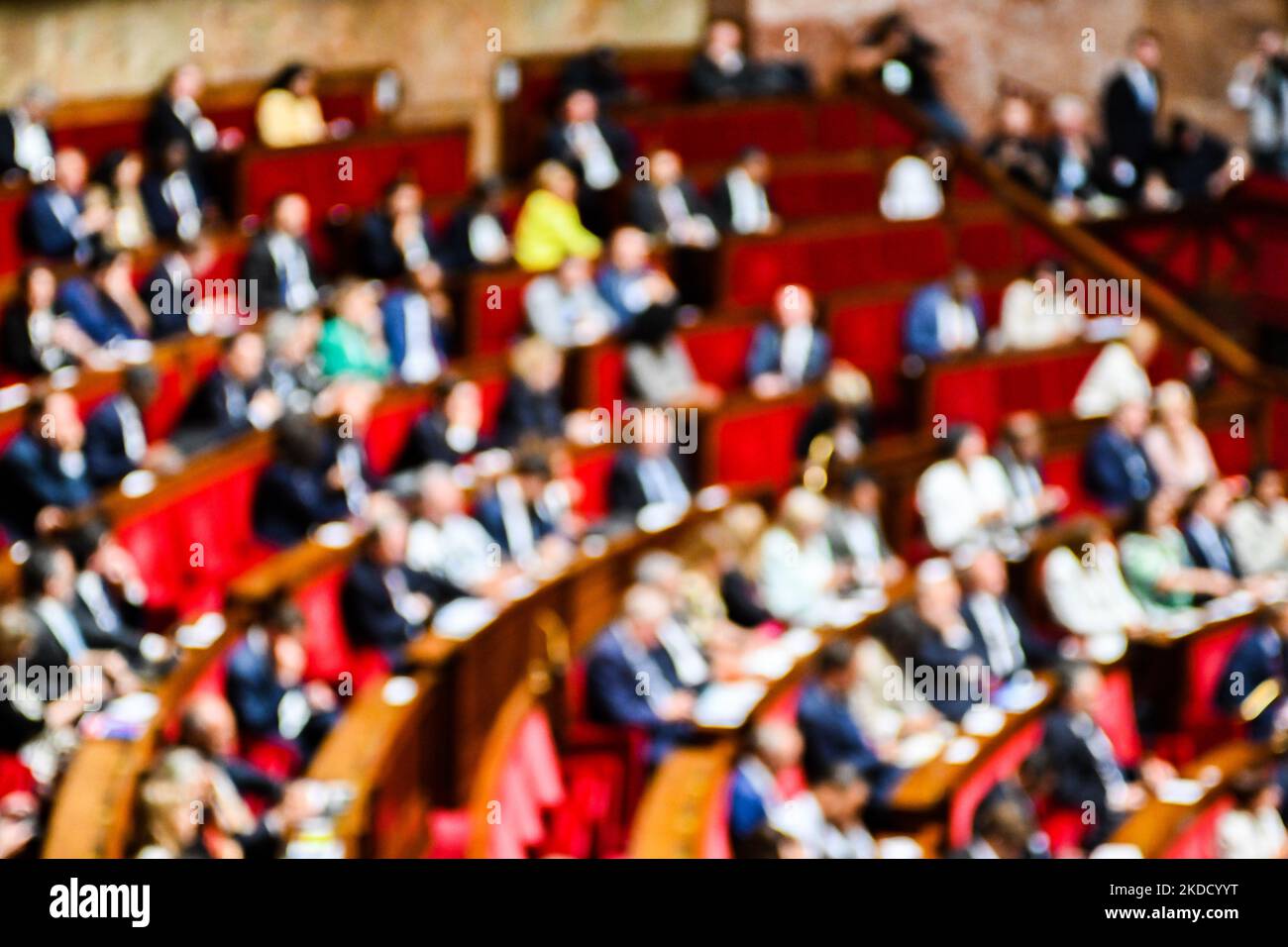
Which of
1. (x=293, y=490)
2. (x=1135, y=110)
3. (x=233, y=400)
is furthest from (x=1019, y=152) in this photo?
(x=293, y=490)

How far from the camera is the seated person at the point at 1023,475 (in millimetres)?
4195

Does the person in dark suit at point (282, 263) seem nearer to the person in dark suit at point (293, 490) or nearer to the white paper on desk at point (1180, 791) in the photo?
the person in dark suit at point (293, 490)

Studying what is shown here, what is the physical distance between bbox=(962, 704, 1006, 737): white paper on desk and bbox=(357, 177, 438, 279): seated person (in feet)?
4.83

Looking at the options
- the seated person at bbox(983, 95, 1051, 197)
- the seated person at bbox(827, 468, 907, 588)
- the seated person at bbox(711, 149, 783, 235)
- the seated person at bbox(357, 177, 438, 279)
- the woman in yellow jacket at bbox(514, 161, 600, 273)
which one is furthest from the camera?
the seated person at bbox(983, 95, 1051, 197)

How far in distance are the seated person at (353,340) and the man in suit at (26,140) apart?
0.66 metres

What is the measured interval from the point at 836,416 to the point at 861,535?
1.28 ft

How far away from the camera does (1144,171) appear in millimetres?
5398

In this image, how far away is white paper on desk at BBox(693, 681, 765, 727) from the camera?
3000 mm

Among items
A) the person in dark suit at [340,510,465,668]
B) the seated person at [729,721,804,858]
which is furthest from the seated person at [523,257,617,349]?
the seated person at [729,721,804,858]

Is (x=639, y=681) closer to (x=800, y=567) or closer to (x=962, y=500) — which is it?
(x=800, y=567)

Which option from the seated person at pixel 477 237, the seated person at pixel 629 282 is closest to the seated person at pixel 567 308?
the seated person at pixel 629 282

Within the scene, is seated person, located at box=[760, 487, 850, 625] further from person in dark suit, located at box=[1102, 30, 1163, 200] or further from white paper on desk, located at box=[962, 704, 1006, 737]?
person in dark suit, located at box=[1102, 30, 1163, 200]
